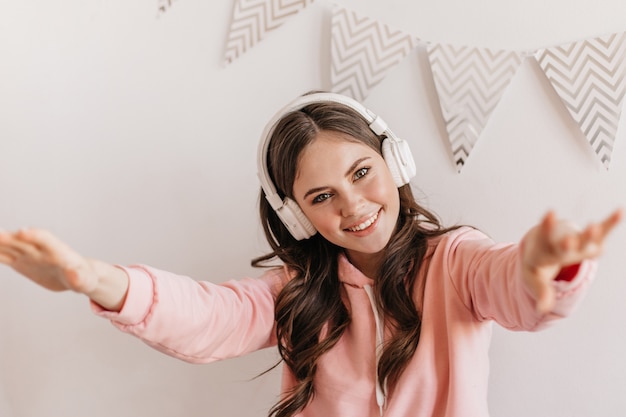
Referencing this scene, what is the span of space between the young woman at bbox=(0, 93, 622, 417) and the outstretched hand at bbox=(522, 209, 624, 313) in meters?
0.16

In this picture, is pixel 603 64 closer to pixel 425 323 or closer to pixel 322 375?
pixel 425 323

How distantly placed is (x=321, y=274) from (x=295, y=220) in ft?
0.44

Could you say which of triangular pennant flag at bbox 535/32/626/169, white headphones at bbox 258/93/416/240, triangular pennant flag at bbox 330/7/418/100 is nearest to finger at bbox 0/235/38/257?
white headphones at bbox 258/93/416/240

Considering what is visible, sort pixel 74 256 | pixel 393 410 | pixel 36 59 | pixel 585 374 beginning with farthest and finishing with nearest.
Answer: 1. pixel 36 59
2. pixel 585 374
3. pixel 393 410
4. pixel 74 256

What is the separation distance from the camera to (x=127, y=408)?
1425 millimetres

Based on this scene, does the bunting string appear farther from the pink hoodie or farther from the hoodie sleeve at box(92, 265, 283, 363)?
the hoodie sleeve at box(92, 265, 283, 363)

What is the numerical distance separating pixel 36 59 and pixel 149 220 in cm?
41

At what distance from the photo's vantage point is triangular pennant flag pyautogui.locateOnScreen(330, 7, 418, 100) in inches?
46.6

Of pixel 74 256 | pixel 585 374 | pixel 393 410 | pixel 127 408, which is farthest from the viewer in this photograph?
pixel 127 408

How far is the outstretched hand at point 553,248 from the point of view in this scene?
644 mm

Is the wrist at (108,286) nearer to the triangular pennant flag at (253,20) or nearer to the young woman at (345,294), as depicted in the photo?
the young woman at (345,294)

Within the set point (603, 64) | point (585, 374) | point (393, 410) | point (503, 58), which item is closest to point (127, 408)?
point (393, 410)

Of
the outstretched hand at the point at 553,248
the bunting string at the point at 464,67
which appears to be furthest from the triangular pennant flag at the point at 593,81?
the outstretched hand at the point at 553,248

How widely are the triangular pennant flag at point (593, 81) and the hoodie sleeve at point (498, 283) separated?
283 millimetres
